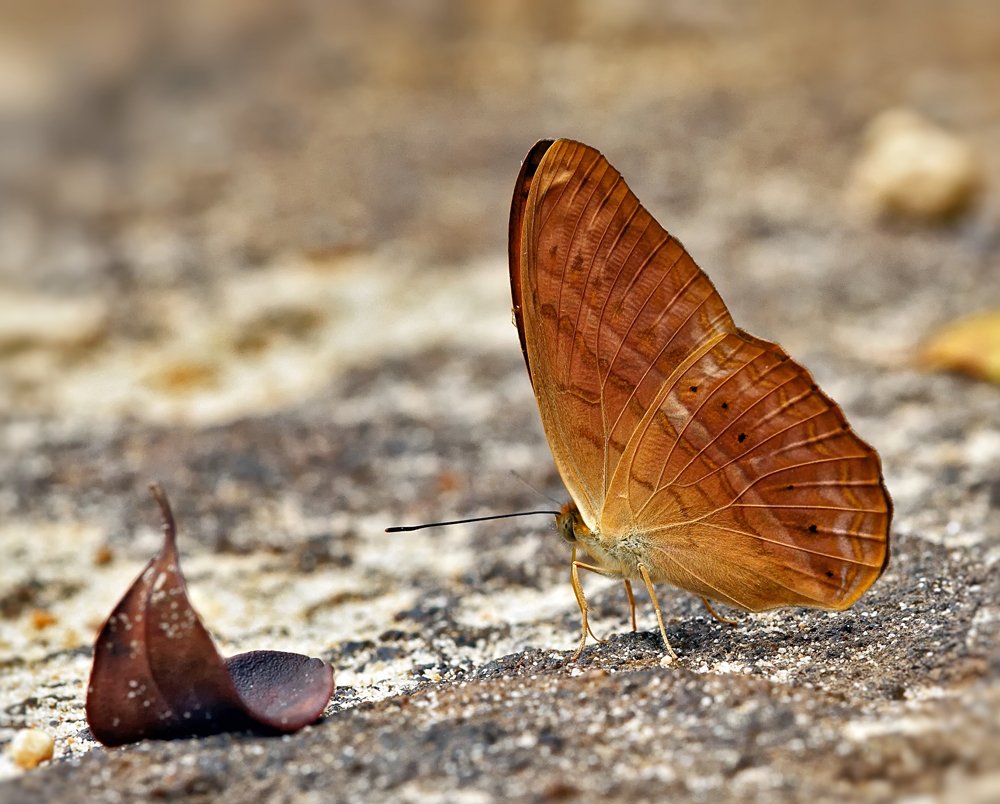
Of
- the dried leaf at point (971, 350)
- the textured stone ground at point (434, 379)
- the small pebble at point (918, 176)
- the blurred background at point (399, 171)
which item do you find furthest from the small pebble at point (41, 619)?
the small pebble at point (918, 176)

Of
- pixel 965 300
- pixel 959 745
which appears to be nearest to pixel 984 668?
pixel 959 745

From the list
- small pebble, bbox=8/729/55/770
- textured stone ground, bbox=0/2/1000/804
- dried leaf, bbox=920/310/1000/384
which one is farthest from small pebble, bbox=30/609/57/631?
dried leaf, bbox=920/310/1000/384

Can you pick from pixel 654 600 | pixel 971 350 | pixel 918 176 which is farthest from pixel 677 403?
pixel 918 176

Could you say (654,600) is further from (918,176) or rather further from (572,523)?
(918,176)

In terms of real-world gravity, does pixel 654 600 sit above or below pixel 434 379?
below

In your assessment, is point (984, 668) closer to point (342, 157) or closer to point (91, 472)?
point (91, 472)

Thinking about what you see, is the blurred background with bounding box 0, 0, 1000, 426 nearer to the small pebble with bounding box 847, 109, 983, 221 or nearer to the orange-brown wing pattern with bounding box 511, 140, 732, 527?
the small pebble with bounding box 847, 109, 983, 221
